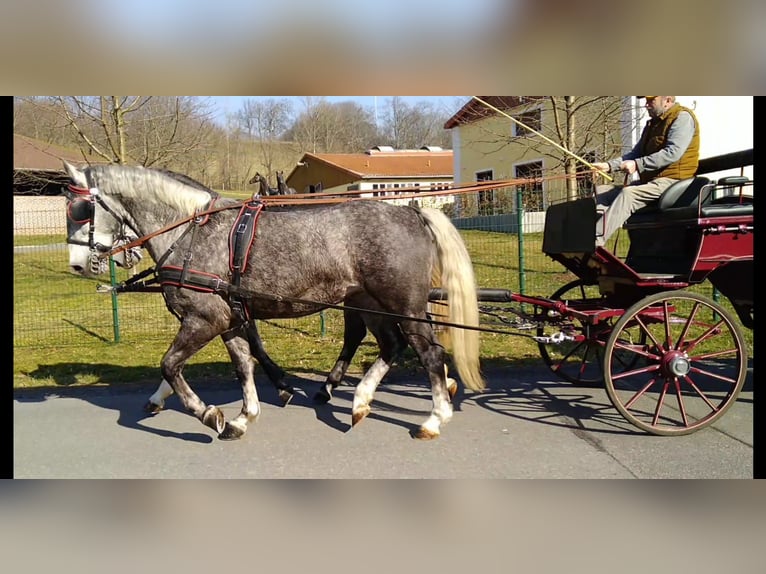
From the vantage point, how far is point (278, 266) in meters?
4.14

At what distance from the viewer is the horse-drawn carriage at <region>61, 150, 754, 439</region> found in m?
4.09


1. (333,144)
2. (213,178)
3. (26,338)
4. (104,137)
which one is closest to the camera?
(26,338)

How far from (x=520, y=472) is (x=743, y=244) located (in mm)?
2406

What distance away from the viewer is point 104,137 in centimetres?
1161

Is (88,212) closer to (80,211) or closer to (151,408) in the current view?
(80,211)

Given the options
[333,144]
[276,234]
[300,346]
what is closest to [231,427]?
[276,234]

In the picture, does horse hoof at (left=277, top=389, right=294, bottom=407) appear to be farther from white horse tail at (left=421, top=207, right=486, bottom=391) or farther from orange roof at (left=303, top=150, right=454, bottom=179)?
orange roof at (left=303, top=150, right=454, bottom=179)

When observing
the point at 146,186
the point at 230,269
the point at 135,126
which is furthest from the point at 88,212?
the point at 135,126

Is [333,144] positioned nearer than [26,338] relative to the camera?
No

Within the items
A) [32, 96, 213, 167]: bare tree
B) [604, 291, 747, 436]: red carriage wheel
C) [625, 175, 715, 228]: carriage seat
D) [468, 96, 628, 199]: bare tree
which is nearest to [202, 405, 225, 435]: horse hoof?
[604, 291, 747, 436]: red carriage wheel

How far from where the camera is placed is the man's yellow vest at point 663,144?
4348 millimetres

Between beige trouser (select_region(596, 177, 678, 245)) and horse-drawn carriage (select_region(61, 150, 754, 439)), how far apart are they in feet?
0.28

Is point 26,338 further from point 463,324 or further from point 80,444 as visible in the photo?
point 463,324

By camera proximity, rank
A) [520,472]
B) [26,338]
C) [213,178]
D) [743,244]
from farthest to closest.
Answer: [213,178] < [26,338] < [743,244] < [520,472]
